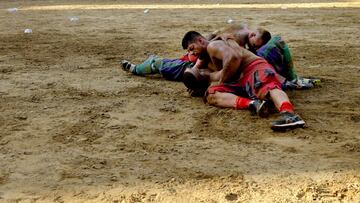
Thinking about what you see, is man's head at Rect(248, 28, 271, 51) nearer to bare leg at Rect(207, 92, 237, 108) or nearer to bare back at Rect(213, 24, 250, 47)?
bare back at Rect(213, 24, 250, 47)

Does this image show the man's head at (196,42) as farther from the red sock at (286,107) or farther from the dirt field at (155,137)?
the red sock at (286,107)

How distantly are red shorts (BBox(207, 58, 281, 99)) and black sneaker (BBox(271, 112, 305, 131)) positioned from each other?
385 millimetres

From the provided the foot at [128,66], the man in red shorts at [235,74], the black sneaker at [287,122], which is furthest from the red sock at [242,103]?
the foot at [128,66]

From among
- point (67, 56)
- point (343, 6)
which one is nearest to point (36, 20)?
point (67, 56)

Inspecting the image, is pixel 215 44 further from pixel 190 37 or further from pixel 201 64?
pixel 201 64

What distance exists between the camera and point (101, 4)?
13.1 meters

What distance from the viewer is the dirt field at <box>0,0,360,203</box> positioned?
276cm

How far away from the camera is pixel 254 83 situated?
13.5ft

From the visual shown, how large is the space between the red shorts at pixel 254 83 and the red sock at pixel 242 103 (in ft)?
0.30

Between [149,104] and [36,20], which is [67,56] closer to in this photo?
[149,104]

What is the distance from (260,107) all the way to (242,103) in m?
0.21

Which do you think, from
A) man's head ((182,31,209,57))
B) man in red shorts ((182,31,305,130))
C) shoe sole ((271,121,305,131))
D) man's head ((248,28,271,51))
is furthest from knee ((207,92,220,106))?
man's head ((248,28,271,51))

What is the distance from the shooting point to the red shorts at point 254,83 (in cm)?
405

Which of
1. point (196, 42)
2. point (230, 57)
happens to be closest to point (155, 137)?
point (230, 57)
